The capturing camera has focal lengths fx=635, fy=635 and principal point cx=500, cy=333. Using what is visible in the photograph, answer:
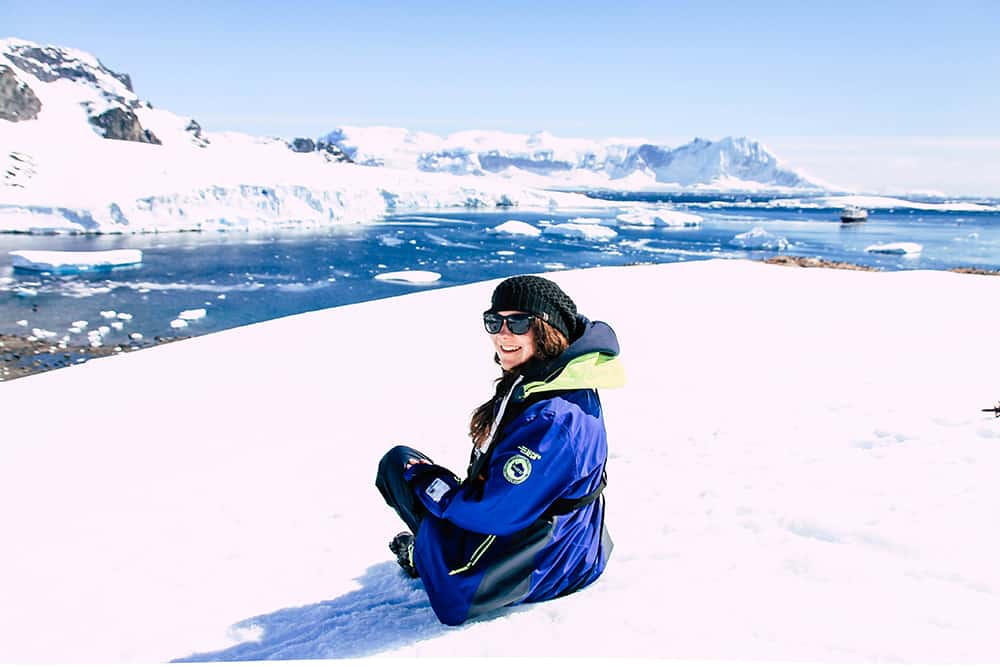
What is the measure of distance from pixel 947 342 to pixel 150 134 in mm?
74470

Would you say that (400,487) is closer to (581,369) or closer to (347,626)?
(347,626)

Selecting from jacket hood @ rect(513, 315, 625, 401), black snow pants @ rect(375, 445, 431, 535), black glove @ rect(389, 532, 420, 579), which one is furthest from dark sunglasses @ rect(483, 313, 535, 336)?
black glove @ rect(389, 532, 420, 579)

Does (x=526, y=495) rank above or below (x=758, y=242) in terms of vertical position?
above

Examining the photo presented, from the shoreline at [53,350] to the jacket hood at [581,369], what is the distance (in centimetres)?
1042

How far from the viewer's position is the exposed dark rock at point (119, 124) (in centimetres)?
5622

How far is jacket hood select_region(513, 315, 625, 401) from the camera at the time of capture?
1.73 m

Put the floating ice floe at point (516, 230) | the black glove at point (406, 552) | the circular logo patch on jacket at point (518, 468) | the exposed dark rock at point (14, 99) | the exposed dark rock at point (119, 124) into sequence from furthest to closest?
the exposed dark rock at point (119, 124)
the exposed dark rock at point (14, 99)
the floating ice floe at point (516, 230)
the black glove at point (406, 552)
the circular logo patch on jacket at point (518, 468)

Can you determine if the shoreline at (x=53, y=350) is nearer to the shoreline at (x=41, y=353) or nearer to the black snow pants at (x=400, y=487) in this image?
the shoreline at (x=41, y=353)

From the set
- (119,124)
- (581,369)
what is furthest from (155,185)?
(581,369)

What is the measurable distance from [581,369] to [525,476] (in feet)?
1.07

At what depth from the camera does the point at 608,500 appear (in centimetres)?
296

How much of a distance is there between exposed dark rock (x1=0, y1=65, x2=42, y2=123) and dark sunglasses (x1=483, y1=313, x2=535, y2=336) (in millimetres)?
64519

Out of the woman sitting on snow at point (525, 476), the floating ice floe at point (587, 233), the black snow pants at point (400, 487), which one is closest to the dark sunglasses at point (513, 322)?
the woman sitting on snow at point (525, 476)

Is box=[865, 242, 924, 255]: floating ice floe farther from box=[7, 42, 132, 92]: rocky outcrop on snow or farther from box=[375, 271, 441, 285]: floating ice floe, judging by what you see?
box=[7, 42, 132, 92]: rocky outcrop on snow
